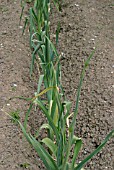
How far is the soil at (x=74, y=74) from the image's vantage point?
2273 millimetres

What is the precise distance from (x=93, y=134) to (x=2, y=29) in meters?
1.53

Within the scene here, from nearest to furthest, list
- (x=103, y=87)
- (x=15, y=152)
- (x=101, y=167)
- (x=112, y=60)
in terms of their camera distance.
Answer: (x=101, y=167), (x=15, y=152), (x=103, y=87), (x=112, y=60)

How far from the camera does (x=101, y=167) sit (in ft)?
6.95

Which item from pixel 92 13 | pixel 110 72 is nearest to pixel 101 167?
pixel 110 72

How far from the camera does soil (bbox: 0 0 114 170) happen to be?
2273mm

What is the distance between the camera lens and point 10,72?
2.96 m

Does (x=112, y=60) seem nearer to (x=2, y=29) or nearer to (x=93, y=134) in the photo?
(x=93, y=134)

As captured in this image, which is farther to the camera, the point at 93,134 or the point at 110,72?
the point at 110,72

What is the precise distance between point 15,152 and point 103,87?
0.72 metres

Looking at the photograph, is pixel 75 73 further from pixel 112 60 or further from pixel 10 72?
pixel 10 72

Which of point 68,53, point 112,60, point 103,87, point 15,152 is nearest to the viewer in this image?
point 15,152

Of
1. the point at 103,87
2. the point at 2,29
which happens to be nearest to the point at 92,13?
the point at 2,29

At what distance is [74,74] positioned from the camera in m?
2.84

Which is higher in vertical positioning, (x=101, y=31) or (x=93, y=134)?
(x=101, y=31)
